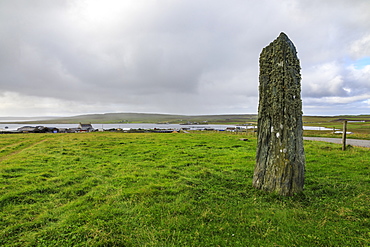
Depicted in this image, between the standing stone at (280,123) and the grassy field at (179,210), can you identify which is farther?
the standing stone at (280,123)

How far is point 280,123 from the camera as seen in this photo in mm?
6582

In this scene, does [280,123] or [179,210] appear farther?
[280,123]

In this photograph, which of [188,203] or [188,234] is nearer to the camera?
[188,234]

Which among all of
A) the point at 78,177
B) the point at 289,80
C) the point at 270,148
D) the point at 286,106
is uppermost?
the point at 289,80

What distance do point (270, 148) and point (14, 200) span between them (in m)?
9.17

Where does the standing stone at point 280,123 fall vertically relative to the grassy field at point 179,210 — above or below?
above

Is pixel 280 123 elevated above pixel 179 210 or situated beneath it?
elevated above

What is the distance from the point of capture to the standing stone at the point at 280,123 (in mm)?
6324

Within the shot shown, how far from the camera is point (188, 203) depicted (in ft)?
18.7

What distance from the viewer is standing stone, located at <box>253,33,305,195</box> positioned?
6324 mm

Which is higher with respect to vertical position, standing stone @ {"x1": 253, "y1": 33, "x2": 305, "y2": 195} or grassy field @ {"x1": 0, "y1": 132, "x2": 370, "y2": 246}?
standing stone @ {"x1": 253, "y1": 33, "x2": 305, "y2": 195}

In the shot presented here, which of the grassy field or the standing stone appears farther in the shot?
the standing stone

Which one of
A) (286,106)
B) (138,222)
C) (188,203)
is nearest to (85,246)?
(138,222)

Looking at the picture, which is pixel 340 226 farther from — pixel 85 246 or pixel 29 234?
pixel 29 234
